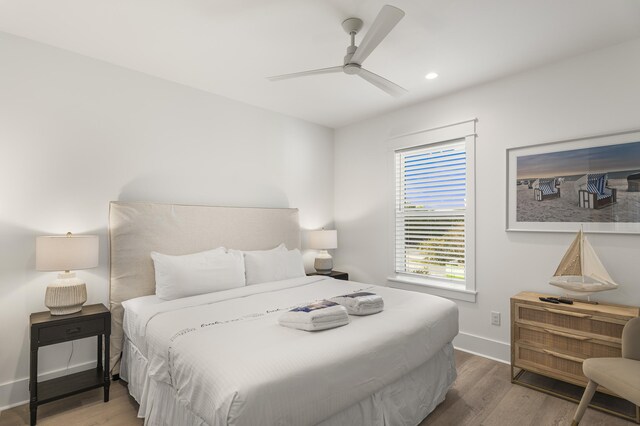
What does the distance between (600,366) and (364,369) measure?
1.47 meters

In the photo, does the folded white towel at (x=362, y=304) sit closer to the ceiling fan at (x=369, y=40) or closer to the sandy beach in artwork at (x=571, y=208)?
the ceiling fan at (x=369, y=40)

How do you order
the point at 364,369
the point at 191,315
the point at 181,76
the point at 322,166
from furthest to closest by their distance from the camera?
the point at 322,166 < the point at 181,76 < the point at 191,315 < the point at 364,369

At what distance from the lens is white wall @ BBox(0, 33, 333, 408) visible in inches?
97.6

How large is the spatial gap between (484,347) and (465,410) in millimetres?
1119

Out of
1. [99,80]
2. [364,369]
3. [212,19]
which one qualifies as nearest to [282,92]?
[212,19]

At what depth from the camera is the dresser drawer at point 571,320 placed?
7.70ft

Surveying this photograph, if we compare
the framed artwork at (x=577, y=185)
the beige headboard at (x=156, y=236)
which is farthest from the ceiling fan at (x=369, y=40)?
the beige headboard at (x=156, y=236)

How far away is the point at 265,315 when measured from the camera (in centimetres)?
223

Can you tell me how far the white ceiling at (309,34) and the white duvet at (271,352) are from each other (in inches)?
79.5

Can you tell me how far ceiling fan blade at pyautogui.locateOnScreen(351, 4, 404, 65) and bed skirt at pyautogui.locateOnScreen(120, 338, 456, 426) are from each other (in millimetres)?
2078

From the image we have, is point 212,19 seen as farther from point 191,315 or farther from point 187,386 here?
point 187,386

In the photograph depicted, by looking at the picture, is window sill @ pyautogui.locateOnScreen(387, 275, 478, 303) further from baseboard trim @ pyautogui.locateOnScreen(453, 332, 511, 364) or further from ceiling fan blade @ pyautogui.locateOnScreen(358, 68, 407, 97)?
ceiling fan blade @ pyautogui.locateOnScreen(358, 68, 407, 97)

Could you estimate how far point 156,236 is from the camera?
3.03 meters

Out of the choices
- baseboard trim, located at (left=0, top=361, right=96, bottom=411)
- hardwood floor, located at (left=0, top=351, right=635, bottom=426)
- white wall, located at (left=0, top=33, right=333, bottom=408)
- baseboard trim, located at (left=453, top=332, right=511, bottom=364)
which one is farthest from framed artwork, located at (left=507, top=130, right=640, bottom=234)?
baseboard trim, located at (left=0, top=361, right=96, bottom=411)
